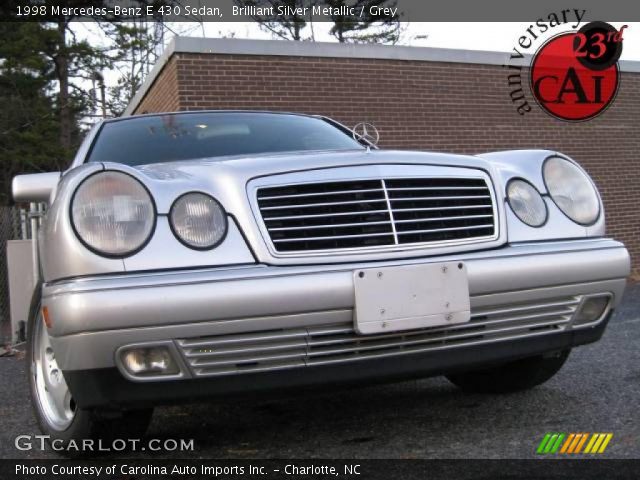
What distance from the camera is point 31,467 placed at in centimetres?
280

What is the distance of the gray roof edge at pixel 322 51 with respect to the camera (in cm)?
820

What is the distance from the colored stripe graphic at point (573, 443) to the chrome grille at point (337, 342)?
395 millimetres

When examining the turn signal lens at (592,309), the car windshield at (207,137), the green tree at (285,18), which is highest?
the green tree at (285,18)

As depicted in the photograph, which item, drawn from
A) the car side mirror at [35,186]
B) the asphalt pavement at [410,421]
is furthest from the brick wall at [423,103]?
the asphalt pavement at [410,421]

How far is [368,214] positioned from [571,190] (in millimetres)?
1035

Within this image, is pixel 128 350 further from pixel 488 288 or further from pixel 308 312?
pixel 488 288

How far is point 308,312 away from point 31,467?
1323mm

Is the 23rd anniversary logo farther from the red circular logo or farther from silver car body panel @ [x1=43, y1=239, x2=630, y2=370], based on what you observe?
silver car body panel @ [x1=43, y1=239, x2=630, y2=370]

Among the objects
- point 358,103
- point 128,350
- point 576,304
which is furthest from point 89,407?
point 358,103

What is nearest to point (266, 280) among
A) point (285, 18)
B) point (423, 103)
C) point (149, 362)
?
point (149, 362)

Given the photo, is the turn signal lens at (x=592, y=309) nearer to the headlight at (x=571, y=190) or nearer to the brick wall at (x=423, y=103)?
the headlight at (x=571, y=190)

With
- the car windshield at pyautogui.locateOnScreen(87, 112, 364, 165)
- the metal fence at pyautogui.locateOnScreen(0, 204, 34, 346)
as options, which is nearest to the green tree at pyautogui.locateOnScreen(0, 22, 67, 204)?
the metal fence at pyautogui.locateOnScreen(0, 204, 34, 346)

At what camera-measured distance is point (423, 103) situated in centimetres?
963

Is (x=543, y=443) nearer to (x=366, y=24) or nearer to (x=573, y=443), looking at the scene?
(x=573, y=443)
